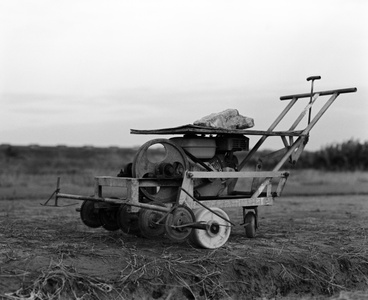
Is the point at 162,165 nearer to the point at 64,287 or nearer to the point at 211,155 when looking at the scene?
the point at 211,155

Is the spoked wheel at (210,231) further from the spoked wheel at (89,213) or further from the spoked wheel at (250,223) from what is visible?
the spoked wheel at (89,213)

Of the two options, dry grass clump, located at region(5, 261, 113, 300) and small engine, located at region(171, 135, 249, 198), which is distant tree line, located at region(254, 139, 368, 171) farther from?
dry grass clump, located at region(5, 261, 113, 300)

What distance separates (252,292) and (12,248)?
10.1 feet

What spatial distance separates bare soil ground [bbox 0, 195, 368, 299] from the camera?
21.1 feet

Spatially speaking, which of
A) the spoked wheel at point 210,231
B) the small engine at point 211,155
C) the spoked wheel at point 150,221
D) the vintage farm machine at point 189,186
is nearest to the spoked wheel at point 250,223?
the vintage farm machine at point 189,186

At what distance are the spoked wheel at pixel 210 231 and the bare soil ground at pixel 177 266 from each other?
0.48 ft

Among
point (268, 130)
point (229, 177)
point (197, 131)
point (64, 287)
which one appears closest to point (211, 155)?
point (229, 177)

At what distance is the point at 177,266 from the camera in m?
7.21

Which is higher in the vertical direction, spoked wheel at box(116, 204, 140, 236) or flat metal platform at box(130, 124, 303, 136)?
flat metal platform at box(130, 124, 303, 136)

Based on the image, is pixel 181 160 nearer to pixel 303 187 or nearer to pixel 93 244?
pixel 93 244

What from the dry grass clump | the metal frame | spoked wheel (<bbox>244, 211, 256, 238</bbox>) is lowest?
the dry grass clump

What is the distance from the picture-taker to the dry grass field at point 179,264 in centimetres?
646

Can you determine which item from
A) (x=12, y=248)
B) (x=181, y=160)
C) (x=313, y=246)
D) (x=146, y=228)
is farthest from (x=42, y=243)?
(x=313, y=246)

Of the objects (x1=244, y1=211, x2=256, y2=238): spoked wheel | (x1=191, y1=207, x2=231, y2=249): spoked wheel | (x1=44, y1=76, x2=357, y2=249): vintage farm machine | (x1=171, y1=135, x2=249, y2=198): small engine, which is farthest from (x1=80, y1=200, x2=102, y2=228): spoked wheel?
(x1=244, y1=211, x2=256, y2=238): spoked wheel
